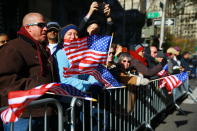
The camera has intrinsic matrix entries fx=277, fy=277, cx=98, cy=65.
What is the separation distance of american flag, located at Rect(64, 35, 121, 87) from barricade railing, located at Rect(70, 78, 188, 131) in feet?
0.94

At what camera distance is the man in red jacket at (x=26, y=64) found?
2.46 m

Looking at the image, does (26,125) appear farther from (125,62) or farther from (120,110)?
(125,62)

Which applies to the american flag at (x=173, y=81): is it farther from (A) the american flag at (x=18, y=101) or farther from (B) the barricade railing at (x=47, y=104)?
(A) the american flag at (x=18, y=101)

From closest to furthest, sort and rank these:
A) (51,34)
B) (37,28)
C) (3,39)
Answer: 1. (37,28)
2. (51,34)
3. (3,39)

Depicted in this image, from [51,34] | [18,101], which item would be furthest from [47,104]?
[51,34]

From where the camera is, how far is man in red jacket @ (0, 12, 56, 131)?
2.46m

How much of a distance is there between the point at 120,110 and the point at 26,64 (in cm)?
196

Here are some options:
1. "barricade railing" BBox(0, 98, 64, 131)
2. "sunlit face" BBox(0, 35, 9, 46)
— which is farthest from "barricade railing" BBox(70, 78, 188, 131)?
"sunlit face" BBox(0, 35, 9, 46)

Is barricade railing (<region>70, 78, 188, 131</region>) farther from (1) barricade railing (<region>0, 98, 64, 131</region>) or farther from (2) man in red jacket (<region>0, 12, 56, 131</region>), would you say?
(2) man in red jacket (<region>0, 12, 56, 131</region>)

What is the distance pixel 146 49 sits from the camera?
20.6 feet

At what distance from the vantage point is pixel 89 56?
339 centimetres

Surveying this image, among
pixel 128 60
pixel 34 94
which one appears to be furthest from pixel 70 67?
pixel 128 60

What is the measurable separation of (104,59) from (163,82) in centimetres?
262

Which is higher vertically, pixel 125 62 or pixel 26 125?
pixel 125 62
